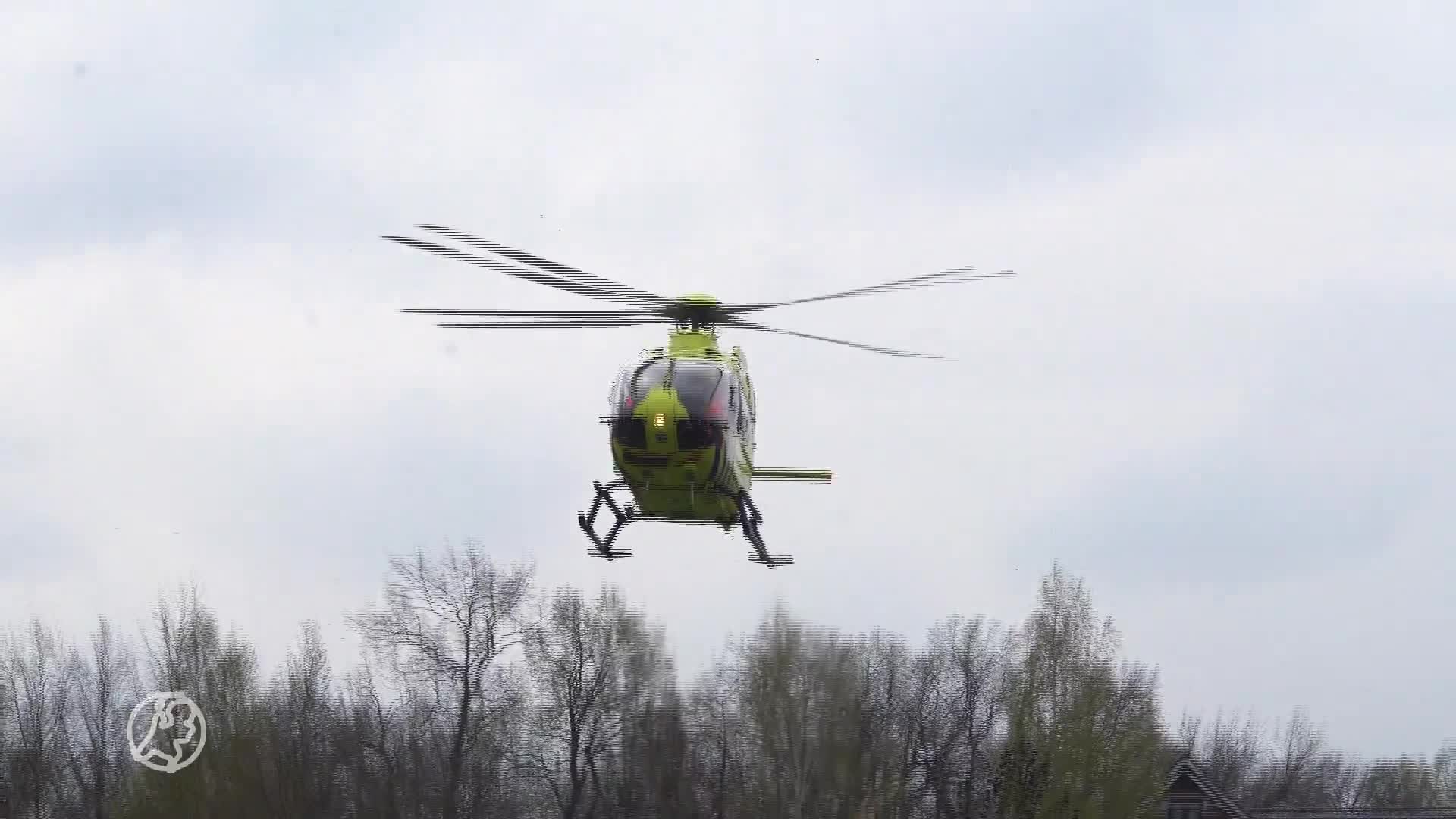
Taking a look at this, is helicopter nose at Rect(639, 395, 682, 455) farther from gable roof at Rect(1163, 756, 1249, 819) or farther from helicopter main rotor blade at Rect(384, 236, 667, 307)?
gable roof at Rect(1163, 756, 1249, 819)

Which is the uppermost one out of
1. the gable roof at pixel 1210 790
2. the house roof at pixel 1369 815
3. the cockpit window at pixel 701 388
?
the cockpit window at pixel 701 388

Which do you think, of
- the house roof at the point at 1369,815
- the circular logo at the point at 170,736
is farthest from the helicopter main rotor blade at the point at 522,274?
the house roof at the point at 1369,815

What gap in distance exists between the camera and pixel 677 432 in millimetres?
26188

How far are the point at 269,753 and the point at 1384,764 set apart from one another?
63750mm

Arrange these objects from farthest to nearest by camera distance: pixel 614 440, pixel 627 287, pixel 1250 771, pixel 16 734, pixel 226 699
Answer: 1. pixel 1250 771
2. pixel 16 734
3. pixel 226 699
4. pixel 627 287
5. pixel 614 440

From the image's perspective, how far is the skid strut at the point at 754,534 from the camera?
29.2 meters

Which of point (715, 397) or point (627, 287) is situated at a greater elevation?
point (627, 287)

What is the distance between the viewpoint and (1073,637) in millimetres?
47531

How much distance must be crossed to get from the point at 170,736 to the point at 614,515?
22726mm

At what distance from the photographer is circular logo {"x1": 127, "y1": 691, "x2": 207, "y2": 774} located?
150 ft

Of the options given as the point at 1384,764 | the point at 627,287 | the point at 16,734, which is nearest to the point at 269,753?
the point at 16,734

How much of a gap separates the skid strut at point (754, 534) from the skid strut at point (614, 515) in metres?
1.71

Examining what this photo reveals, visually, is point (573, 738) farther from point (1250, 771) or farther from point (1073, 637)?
point (1250, 771)

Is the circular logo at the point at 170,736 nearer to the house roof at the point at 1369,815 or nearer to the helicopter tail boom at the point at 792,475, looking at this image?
the helicopter tail boom at the point at 792,475
